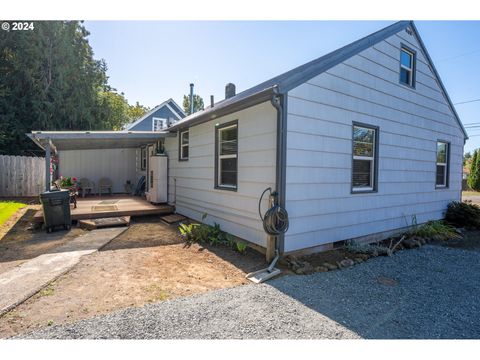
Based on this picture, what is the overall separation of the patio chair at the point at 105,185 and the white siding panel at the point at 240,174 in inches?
279

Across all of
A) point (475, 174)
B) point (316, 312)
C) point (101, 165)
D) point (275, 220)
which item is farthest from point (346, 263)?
point (475, 174)

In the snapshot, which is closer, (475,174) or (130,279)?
(130,279)

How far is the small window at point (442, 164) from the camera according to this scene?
8312 mm

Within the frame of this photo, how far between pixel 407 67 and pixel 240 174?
556 cm

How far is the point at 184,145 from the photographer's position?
27.2 ft

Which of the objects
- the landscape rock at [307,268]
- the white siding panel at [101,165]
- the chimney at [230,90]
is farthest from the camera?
the white siding panel at [101,165]

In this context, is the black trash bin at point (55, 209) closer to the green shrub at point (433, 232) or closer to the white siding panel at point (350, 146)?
the white siding panel at point (350, 146)

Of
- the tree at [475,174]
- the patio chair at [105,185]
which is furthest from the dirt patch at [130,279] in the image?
the tree at [475,174]

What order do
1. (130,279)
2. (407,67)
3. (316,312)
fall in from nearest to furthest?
(316,312) < (130,279) < (407,67)

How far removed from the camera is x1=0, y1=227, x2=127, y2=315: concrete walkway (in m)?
3.16

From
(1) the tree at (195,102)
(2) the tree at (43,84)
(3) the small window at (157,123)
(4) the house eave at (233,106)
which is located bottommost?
(4) the house eave at (233,106)

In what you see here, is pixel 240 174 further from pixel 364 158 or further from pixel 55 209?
pixel 55 209

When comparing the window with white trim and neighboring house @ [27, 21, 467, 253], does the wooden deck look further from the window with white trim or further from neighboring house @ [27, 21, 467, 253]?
the window with white trim
